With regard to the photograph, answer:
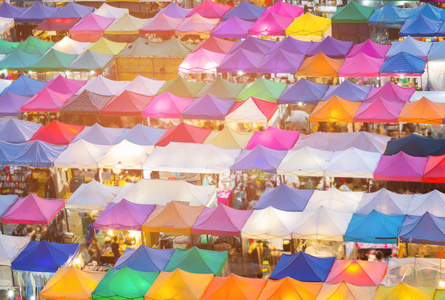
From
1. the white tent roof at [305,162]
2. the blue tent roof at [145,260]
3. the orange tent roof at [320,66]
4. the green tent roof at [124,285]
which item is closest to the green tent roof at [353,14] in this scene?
the orange tent roof at [320,66]

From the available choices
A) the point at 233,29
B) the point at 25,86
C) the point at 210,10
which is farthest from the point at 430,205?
the point at 210,10

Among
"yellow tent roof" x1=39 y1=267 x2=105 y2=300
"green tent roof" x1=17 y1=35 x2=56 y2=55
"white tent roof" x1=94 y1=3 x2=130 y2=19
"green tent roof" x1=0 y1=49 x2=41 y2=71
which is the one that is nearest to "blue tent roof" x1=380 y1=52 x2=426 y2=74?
"white tent roof" x1=94 y1=3 x2=130 y2=19

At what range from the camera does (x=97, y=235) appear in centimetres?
2170

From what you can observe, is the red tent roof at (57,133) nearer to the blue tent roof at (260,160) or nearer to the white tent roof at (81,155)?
the white tent roof at (81,155)

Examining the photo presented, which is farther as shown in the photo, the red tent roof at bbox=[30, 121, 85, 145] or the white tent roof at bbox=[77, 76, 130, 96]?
the white tent roof at bbox=[77, 76, 130, 96]

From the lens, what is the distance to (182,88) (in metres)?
28.1

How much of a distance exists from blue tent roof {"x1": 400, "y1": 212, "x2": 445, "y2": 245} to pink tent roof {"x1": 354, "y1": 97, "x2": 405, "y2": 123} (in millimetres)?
6542

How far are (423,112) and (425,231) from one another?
23.2 feet

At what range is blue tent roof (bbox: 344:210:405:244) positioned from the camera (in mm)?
18906

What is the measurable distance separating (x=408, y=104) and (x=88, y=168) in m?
10.8

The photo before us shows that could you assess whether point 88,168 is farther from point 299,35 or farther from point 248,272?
point 299,35

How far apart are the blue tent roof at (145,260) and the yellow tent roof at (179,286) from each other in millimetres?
809

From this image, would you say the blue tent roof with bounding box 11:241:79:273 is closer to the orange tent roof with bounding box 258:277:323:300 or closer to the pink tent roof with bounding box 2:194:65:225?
the pink tent roof with bounding box 2:194:65:225

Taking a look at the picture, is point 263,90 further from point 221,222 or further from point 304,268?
point 304,268
